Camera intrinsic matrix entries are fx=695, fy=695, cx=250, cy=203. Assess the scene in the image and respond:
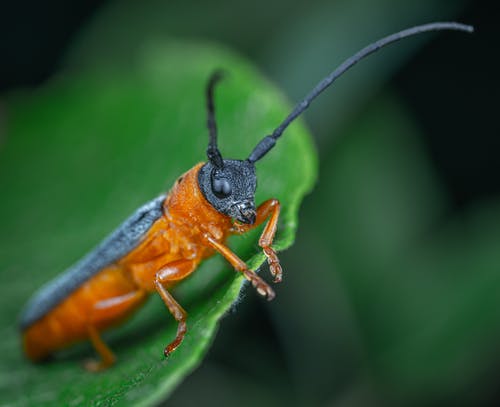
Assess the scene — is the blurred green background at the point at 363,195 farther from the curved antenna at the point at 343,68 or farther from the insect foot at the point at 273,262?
the curved antenna at the point at 343,68

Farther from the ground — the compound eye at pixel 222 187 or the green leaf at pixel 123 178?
the compound eye at pixel 222 187

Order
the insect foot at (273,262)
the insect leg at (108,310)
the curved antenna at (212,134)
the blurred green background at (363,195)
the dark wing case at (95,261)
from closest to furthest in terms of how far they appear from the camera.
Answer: the insect foot at (273,262)
the curved antenna at (212,134)
the dark wing case at (95,261)
the insect leg at (108,310)
the blurred green background at (363,195)

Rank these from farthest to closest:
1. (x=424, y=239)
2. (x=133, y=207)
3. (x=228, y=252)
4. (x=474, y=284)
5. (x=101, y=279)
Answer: (x=424, y=239) → (x=474, y=284) → (x=133, y=207) → (x=101, y=279) → (x=228, y=252)

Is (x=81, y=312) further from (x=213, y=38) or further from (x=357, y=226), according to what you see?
(x=213, y=38)

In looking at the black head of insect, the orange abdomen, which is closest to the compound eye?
the black head of insect

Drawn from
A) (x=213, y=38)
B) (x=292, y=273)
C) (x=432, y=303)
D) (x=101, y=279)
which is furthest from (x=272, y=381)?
(x=213, y=38)

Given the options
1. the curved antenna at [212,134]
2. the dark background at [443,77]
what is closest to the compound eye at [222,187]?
the curved antenna at [212,134]

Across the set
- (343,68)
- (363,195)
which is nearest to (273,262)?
(343,68)
